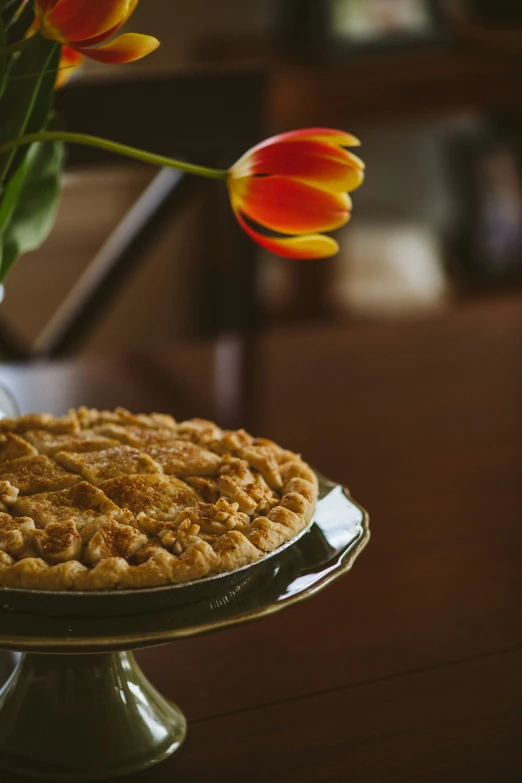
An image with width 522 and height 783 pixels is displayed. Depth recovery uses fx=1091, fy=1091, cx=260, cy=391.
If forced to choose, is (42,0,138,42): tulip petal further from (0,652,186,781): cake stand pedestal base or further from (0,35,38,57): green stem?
(0,652,186,781): cake stand pedestal base

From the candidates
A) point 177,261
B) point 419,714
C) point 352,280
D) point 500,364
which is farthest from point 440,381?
point 177,261

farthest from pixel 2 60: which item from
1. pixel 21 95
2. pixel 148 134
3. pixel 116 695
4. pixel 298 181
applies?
pixel 148 134

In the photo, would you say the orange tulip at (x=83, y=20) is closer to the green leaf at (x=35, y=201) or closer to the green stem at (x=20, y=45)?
the green stem at (x=20, y=45)

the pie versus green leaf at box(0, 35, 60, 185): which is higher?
green leaf at box(0, 35, 60, 185)

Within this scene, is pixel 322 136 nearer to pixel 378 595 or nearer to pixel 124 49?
pixel 124 49

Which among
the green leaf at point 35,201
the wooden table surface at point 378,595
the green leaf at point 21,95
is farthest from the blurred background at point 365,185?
the green leaf at point 21,95

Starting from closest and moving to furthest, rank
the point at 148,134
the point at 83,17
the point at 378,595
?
the point at 83,17 → the point at 378,595 → the point at 148,134

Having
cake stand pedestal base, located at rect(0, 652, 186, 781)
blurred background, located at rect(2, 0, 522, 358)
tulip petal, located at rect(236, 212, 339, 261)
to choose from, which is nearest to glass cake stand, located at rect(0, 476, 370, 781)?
cake stand pedestal base, located at rect(0, 652, 186, 781)
